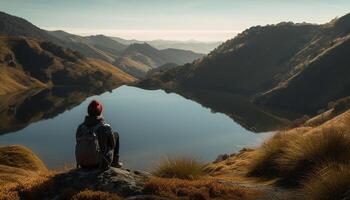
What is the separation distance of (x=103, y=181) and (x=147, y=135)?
109 meters

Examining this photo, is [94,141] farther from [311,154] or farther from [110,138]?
[311,154]

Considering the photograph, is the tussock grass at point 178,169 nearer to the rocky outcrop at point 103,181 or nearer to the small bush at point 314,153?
the rocky outcrop at point 103,181

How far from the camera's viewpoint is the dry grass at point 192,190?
12.5 m

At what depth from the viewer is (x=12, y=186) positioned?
44.4 ft

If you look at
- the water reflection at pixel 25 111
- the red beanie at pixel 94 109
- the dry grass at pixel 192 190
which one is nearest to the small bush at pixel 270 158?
the dry grass at pixel 192 190

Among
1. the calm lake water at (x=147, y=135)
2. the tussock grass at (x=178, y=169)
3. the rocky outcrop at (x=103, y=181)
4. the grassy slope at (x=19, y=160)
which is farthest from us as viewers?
the calm lake water at (x=147, y=135)

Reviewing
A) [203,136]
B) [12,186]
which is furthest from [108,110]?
[12,186]

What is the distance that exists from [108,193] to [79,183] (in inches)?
53.9

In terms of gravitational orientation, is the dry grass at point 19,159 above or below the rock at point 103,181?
below

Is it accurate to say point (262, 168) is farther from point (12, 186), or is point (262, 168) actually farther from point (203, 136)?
point (203, 136)

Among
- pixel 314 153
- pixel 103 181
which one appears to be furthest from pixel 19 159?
pixel 314 153

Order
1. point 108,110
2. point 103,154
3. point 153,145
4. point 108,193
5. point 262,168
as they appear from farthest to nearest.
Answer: point 108,110 < point 153,145 < point 262,168 < point 103,154 < point 108,193

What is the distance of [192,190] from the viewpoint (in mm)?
12734

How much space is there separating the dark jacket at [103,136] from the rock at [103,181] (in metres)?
0.41
